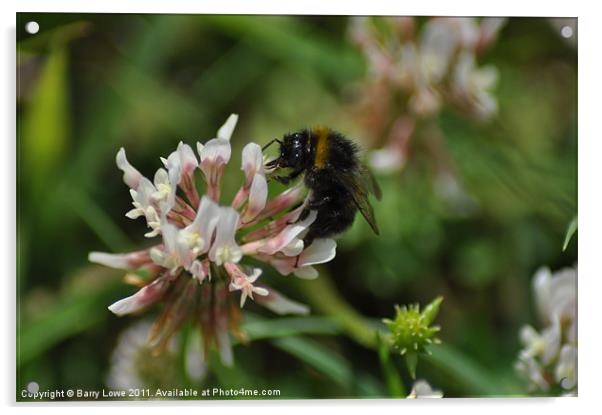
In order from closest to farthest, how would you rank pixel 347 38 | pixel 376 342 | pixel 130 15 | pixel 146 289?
pixel 146 289, pixel 376 342, pixel 130 15, pixel 347 38

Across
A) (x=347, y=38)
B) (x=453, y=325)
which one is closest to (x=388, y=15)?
(x=347, y=38)

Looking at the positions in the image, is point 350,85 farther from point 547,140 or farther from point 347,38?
point 547,140

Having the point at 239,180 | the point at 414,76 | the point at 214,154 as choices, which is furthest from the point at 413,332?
the point at 414,76

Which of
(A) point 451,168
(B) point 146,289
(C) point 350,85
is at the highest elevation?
(C) point 350,85

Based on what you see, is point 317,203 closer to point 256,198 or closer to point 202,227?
point 256,198

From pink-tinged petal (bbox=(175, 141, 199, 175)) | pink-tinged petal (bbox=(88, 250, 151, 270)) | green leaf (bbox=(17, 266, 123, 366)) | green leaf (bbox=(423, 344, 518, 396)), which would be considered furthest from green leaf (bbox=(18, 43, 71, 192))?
green leaf (bbox=(423, 344, 518, 396))
